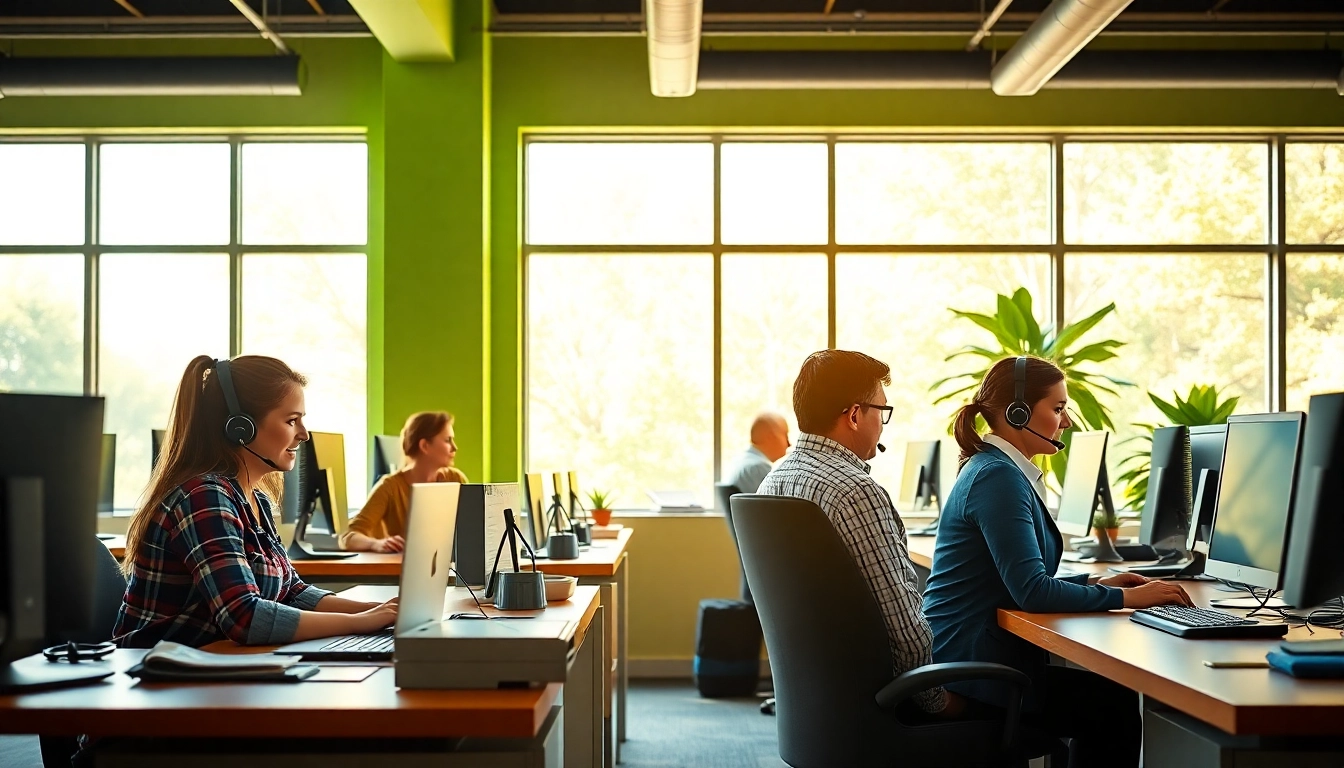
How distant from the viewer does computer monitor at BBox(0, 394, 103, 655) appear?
198 cm

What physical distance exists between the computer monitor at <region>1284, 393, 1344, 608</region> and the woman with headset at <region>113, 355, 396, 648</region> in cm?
188

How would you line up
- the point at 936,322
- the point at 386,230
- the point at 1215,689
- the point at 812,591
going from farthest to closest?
1. the point at 936,322
2. the point at 386,230
3. the point at 812,591
4. the point at 1215,689

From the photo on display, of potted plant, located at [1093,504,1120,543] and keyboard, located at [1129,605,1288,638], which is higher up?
keyboard, located at [1129,605,1288,638]

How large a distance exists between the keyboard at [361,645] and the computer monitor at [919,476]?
418 centimetres

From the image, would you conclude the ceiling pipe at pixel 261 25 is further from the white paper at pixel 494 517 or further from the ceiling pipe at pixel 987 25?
the ceiling pipe at pixel 987 25

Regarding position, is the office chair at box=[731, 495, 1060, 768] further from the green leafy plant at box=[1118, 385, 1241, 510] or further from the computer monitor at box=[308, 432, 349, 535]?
the green leafy plant at box=[1118, 385, 1241, 510]

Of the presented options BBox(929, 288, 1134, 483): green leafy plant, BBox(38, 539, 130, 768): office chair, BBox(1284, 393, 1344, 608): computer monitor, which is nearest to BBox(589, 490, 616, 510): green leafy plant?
BBox(929, 288, 1134, 483): green leafy plant

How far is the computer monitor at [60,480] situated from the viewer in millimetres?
1980

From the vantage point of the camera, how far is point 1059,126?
7141 mm

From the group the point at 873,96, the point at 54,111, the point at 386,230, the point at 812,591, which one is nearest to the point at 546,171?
the point at 386,230

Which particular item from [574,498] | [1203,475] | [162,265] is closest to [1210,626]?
[1203,475]

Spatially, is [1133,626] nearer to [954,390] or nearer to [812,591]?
[812,591]

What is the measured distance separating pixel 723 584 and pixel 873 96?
10.2 ft

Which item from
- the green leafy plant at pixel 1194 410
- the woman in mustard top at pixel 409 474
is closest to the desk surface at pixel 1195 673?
the woman in mustard top at pixel 409 474
